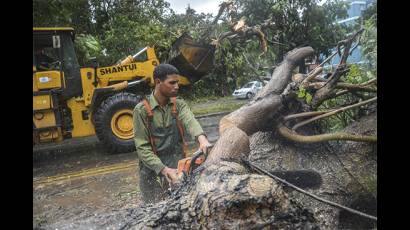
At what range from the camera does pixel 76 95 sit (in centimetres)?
595

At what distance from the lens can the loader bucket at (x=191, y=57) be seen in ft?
12.6

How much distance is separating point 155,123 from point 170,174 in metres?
0.40

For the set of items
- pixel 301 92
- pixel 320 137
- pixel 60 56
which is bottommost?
pixel 320 137

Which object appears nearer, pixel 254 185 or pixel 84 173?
pixel 254 185

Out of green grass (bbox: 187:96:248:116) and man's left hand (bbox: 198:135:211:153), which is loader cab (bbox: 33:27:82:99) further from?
man's left hand (bbox: 198:135:211:153)

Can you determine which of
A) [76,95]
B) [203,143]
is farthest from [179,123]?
[76,95]

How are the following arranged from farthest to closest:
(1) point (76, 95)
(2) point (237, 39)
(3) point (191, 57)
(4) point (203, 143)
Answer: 1. (1) point (76, 95)
2. (3) point (191, 57)
3. (2) point (237, 39)
4. (4) point (203, 143)

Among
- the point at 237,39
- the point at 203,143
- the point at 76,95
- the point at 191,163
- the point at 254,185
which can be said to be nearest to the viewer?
the point at 254,185

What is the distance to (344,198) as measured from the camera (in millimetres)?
2982

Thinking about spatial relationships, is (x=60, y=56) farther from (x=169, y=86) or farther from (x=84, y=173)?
(x=169, y=86)

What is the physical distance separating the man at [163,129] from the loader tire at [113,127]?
→ 8.45 feet

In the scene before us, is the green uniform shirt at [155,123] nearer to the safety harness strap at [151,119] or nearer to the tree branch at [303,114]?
the safety harness strap at [151,119]

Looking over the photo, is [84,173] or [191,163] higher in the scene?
[191,163]
